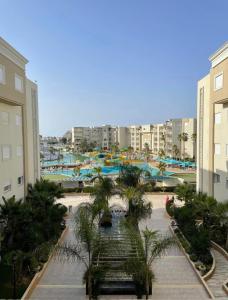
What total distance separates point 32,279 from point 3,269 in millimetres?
2196

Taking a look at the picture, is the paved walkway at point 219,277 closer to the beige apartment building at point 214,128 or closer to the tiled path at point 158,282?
the tiled path at point 158,282

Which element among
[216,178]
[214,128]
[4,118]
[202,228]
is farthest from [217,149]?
[4,118]

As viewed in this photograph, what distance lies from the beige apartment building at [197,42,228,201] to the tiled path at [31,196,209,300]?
23.1ft

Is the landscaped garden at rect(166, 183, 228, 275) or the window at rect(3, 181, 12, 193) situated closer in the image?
the landscaped garden at rect(166, 183, 228, 275)

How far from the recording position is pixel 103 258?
36.7 feet

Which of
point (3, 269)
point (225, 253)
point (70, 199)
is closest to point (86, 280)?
point (3, 269)

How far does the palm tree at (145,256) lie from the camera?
32.3ft

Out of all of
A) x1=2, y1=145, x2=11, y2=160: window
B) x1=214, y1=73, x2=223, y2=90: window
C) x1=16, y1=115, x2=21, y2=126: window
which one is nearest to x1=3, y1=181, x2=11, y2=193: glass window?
x1=2, y1=145, x2=11, y2=160: window

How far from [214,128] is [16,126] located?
1521cm

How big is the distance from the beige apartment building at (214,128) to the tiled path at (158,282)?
7.05m

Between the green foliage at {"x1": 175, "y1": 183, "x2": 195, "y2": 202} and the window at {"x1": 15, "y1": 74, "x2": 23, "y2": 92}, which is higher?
the window at {"x1": 15, "y1": 74, "x2": 23, "y2": 92}

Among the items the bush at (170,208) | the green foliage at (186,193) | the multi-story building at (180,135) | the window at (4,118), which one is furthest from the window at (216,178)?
the multi-story building at (180,135)

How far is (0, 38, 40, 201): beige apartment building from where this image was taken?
53.1 ft

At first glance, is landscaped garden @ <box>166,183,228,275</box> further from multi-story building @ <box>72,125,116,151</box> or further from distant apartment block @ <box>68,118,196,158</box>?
multi-story building @ <box>72,125,116,151</box>
